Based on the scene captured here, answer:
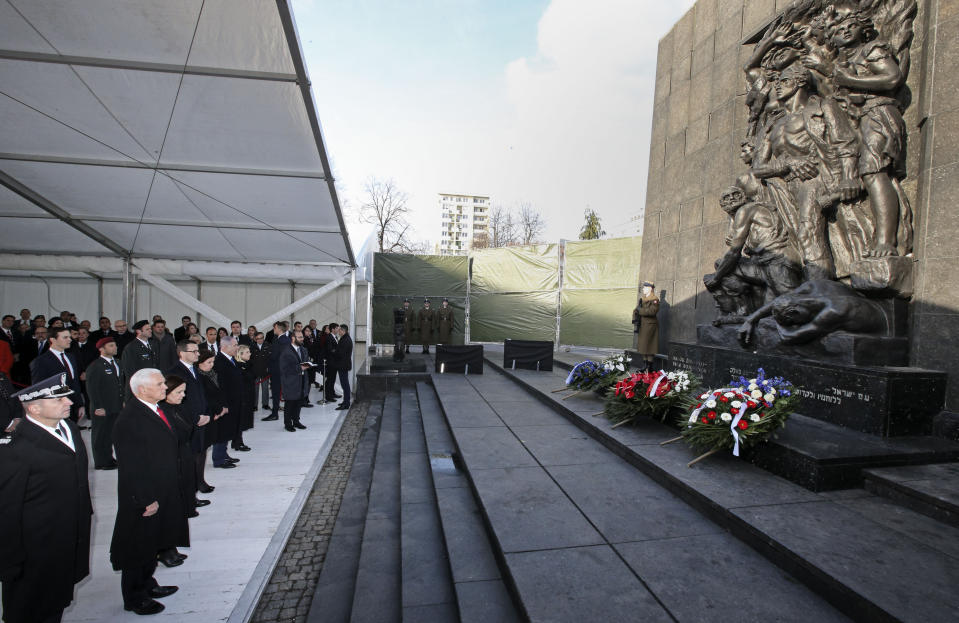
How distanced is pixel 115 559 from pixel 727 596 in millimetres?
3913

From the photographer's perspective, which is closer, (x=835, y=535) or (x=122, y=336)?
(x=835, y=535)

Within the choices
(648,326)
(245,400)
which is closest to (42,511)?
(245,400)

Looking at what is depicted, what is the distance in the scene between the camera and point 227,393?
613 cm

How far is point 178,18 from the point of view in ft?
16.7

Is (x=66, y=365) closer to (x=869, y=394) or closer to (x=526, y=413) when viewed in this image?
(x=526, y=413)

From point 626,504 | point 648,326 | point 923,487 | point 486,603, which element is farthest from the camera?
point 648,326

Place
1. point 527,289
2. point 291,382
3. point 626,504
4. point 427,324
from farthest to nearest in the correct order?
point 527,289 → point 427,324 → point 291,382 → point 626,504

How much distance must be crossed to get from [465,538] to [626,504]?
1.39 m

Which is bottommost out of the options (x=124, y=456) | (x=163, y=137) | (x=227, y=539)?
(x=227, y=539)

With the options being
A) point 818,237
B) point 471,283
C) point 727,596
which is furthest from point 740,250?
point 471,283

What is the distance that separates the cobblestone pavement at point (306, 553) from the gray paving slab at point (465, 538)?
1.21m

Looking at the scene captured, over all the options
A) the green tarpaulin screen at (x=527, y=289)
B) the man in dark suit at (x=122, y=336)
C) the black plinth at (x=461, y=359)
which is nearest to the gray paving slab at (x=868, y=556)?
the black plinth at (x=461, y=359)

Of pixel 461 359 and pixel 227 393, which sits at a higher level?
pixel 227 393

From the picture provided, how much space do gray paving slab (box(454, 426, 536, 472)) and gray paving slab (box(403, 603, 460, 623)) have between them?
1.70 meters
